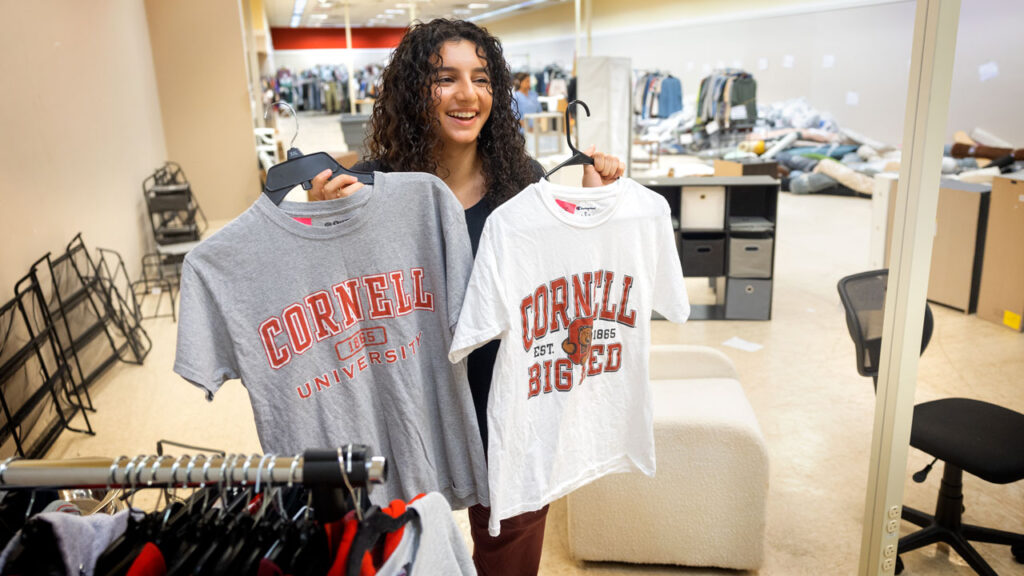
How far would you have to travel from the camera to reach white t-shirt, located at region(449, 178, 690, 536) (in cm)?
147

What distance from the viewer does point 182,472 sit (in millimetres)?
930

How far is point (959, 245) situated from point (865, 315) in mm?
414

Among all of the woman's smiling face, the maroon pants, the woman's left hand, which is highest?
the woman's smiling face

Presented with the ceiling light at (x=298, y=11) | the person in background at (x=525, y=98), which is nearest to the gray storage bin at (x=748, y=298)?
the person in background at (x=525, y=98)

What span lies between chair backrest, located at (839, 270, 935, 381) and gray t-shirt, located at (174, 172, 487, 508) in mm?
1367

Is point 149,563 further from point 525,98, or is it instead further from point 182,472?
point 525,98

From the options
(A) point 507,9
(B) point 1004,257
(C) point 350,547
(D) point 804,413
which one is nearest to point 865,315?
(B) point 1004,257

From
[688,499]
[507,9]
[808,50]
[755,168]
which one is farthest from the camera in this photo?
[507,9]

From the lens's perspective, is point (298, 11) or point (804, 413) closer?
point (804, 413)

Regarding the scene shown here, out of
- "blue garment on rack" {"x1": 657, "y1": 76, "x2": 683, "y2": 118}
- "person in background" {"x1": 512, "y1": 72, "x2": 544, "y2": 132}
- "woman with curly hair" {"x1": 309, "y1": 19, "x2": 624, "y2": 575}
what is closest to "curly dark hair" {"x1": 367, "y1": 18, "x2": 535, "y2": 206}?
"woman with curly hair" {"x1": 309, "y1": 19, "x2": 624, "y2": 575}

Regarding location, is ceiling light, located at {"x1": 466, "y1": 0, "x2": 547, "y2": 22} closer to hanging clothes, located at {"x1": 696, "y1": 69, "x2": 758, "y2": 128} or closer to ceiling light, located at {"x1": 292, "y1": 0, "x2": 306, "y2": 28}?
ceiling light, located at {"x1": 292, "y1": 0, "x2": 306, "y2": 28}

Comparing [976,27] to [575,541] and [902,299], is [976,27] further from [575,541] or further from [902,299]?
[575,541]

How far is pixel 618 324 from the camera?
5.26 ft

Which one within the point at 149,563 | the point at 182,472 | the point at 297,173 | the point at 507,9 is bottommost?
the point at 149,563
